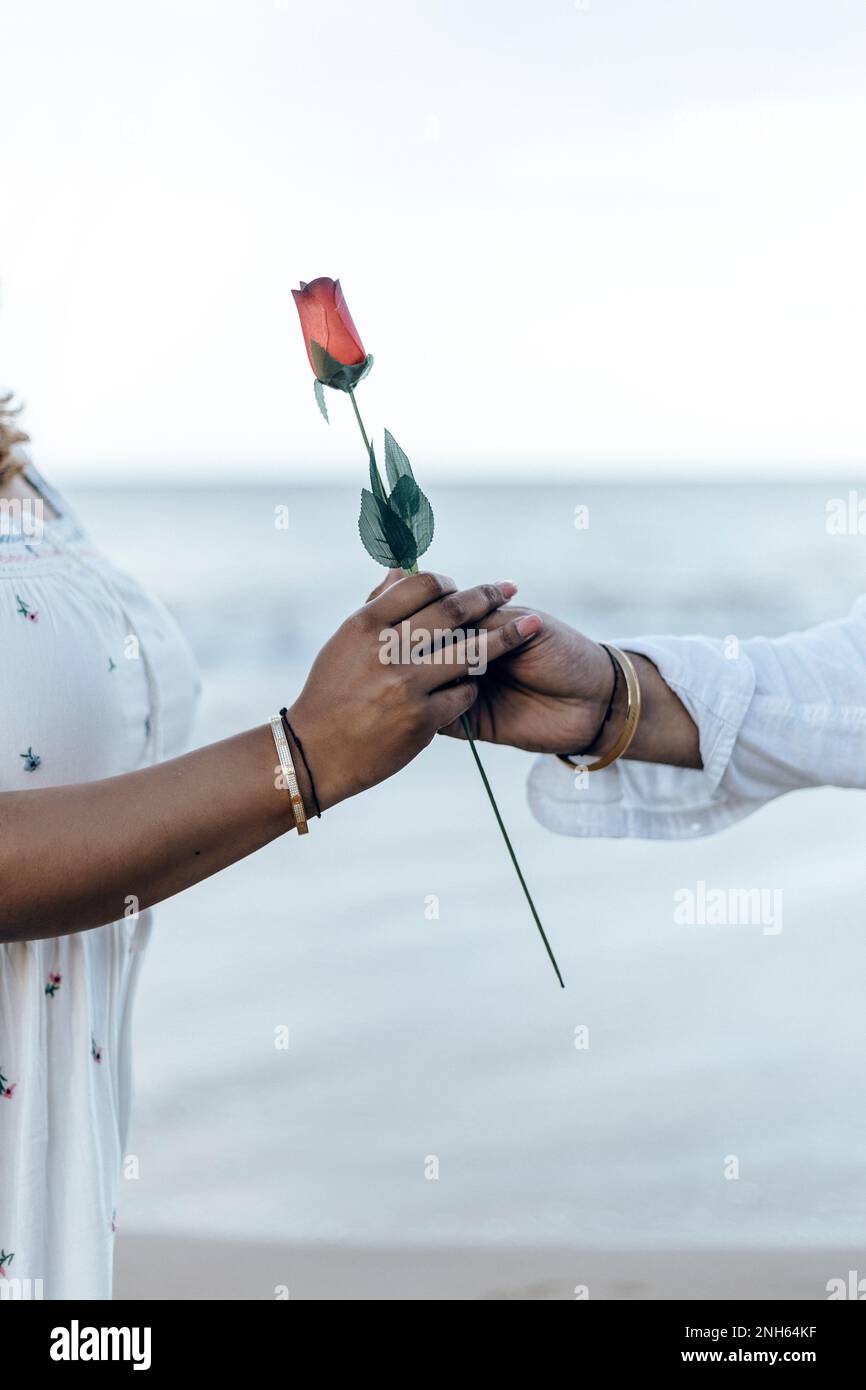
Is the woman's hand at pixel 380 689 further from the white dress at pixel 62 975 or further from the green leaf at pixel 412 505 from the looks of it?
the white dress at pixel 62 975

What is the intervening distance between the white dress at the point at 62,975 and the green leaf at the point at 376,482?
41 cm

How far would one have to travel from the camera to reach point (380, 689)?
1312mm

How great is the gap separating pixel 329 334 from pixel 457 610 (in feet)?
1.08

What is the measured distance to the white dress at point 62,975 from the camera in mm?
1449

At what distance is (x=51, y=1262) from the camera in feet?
5.00

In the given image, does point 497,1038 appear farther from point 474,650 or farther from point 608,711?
point 474,650

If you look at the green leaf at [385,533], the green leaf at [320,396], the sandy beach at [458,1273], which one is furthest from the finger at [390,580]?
the sandy beach at [458,1273]

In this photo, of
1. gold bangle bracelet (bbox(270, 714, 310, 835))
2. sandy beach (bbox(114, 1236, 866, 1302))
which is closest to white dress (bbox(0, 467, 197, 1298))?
gold bangle bracelet (bbox(270, 714, 310, 835))

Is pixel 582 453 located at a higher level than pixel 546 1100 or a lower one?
higher

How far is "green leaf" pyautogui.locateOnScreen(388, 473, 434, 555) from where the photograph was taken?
141 cm

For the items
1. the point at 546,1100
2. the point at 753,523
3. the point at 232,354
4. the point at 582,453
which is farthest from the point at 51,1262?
the point at 582,453

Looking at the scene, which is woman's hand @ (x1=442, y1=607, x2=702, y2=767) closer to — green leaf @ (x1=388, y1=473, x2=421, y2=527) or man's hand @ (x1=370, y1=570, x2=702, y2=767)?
man's hand @ (x1=370, y1=570, x2=702, y2=767)

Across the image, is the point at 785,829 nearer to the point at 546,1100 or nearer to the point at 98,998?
the point at 546,1100
